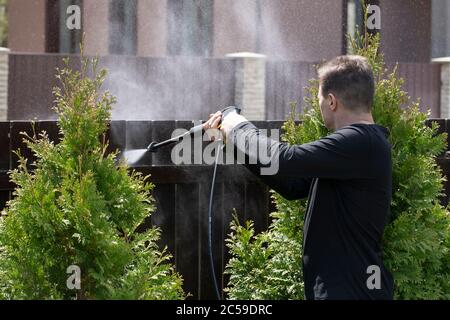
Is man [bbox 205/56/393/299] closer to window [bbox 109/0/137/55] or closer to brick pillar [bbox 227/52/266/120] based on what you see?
brick pillar [bbox 227/52/266/120]

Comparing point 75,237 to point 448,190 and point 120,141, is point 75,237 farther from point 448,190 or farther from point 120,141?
point 448,190

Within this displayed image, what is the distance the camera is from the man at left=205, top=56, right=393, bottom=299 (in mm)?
3662

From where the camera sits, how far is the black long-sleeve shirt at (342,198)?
144 inches

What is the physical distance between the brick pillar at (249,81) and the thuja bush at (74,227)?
12.2 meters

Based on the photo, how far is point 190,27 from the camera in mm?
17453

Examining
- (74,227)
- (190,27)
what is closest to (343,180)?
(74,227)

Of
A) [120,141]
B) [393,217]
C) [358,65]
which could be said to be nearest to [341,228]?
[358,65]

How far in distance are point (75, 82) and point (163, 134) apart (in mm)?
2095

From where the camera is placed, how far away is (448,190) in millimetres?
6922

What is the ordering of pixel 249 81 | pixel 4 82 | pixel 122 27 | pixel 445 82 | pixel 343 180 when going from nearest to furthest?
pixel 343 180 → pixel 4 82 → pixel 249 81 → pixel 122 27 → pixel 445 82

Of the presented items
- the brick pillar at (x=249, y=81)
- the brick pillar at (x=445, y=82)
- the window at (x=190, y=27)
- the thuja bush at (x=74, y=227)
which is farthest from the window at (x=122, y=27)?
the thuja bush at (x=74, y=227)

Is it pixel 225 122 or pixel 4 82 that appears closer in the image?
pixel 225 122

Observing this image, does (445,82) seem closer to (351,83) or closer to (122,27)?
(122,27)

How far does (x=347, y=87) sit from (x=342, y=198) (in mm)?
475
